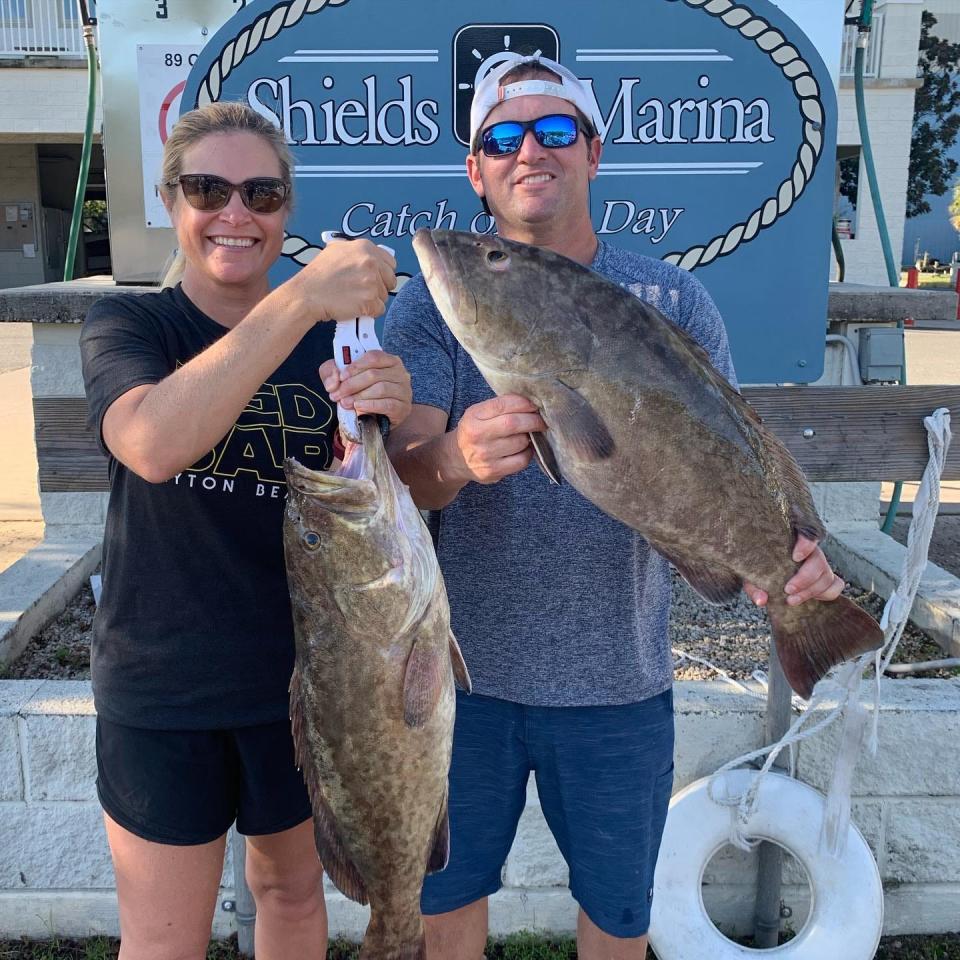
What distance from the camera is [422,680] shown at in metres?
1.90

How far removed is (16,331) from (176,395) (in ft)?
69.3

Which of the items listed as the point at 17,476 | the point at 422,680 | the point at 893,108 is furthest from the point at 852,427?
the point at 893,108

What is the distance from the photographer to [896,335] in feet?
14.0

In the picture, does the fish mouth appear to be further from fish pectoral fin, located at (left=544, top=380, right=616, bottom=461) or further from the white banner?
the white banner

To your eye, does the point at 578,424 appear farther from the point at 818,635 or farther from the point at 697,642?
the point at 697,642

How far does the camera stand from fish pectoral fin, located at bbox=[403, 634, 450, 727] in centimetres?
190

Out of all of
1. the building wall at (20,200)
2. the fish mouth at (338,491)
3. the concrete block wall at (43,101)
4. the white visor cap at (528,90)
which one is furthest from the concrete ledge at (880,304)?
the building wall at (20,200)

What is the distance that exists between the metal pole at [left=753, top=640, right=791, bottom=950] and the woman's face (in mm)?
2038

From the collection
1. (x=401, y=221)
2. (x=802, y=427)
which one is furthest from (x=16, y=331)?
(x=802, y=427)

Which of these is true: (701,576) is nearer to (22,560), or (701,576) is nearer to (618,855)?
(618,855)

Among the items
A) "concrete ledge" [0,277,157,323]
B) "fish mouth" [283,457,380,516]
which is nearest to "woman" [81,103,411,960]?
"fish mouth" [283,457,380,516]

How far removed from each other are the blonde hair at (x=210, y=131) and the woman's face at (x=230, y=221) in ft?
0.05

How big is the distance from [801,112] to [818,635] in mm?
2539

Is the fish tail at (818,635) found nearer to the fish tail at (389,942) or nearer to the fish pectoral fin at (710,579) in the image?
the fish pectoral fin at (710,579)
